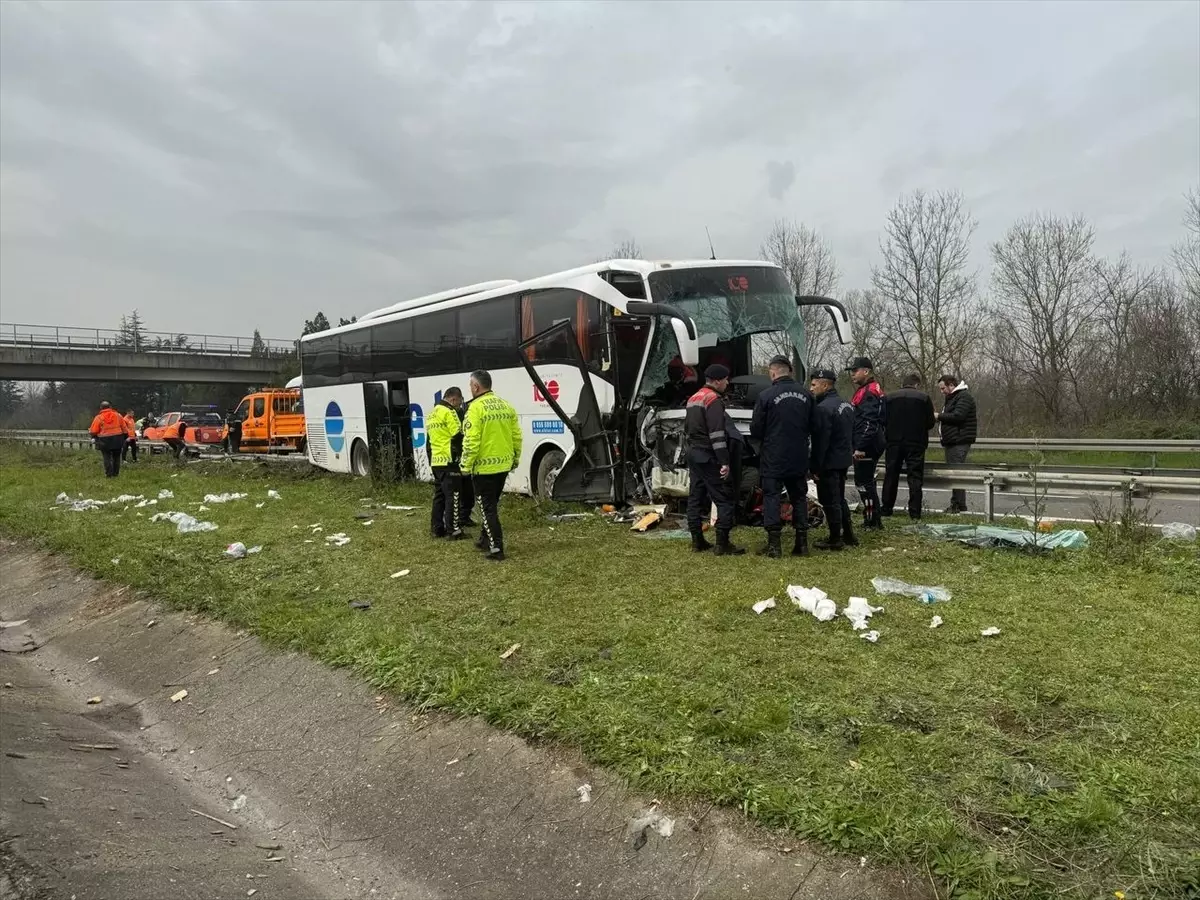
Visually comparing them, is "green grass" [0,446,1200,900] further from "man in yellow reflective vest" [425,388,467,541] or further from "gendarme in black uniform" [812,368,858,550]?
"man in yellow reflective vest" [425,388,467,541]

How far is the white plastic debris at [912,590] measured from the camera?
600cm

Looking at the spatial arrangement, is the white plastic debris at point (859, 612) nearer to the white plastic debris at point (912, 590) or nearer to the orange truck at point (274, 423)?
the white plastic debris at point (912, 590)

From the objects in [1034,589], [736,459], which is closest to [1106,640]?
[1034,589]

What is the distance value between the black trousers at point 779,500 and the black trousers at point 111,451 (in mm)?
16841

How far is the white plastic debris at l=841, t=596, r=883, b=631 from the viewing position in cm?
538

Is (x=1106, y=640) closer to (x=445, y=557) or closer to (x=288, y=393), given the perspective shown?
(x=445, y=557)

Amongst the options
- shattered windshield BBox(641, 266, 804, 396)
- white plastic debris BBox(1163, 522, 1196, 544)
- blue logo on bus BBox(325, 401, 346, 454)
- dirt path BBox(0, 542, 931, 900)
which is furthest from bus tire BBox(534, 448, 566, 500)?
blue logo on bus BBox(325, 401, 346, 454)

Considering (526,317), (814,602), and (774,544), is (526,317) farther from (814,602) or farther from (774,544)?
(814,602)

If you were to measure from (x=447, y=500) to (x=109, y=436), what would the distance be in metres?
13.4

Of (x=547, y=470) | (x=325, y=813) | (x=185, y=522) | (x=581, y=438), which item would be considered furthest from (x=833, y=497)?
(x=185, y=522)

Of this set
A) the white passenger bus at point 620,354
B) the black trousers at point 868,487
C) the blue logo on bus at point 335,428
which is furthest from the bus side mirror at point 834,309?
the blue logo on bus at point 335,428

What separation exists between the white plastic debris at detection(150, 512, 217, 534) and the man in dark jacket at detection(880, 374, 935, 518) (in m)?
8.58

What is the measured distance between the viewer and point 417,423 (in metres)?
14.9

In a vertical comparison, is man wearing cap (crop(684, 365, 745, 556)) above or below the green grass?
above
